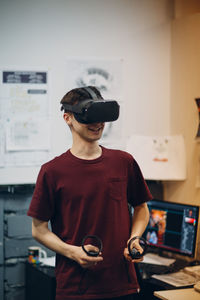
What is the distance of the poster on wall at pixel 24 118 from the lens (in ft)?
9.29

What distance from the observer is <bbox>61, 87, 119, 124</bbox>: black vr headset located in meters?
1.69

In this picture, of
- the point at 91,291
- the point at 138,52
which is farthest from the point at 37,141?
the point at 91,291

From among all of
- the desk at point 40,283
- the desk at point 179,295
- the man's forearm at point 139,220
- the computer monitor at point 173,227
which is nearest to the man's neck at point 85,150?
the man's forearm at point 139,220

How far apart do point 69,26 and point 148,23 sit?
56cm

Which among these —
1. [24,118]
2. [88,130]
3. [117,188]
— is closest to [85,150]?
[88,130]

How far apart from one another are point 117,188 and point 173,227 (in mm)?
1258

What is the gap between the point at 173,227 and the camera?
114 inches

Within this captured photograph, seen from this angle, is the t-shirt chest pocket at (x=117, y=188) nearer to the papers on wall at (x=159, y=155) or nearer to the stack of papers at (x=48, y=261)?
the stack of papers at (x=48, y=261)

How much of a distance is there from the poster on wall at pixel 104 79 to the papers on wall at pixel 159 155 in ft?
0.39

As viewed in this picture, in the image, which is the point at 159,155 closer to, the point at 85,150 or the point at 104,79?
the point at 104,79

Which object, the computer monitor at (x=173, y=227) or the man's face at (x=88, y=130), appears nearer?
the man's face at (x=88, y=130)

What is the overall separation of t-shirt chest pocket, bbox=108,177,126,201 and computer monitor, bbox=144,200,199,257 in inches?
43.6

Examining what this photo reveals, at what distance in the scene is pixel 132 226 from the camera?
185 centimetres

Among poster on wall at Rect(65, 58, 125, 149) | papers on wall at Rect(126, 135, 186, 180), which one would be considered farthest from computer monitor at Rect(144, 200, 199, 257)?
poster on wall at Rect(65, 58, 125, 149)
